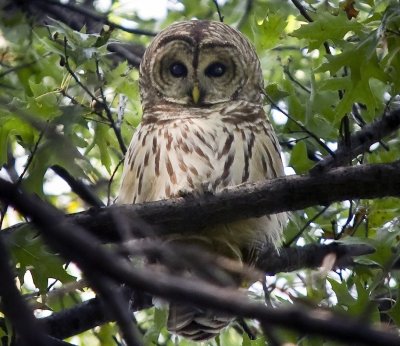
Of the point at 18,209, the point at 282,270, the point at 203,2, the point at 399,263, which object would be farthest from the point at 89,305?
the point at 18,209

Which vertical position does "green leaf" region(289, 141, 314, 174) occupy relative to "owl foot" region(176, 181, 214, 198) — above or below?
above

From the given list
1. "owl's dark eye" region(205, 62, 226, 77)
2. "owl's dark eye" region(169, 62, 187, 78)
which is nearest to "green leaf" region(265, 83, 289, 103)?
"owl's dark eye" region(205, 62, 226, 77)

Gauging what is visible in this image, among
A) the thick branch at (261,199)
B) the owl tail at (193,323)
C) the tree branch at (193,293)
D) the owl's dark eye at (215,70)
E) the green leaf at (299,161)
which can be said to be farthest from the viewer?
the owl's dark eye at (215,70)

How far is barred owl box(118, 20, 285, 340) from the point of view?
4316mm

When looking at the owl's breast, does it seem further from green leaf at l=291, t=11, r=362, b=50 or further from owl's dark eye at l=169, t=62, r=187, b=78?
green leaf at l=291, t=11, r=362, b=50

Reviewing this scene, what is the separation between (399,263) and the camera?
4230 millimetres

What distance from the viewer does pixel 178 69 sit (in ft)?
17.7

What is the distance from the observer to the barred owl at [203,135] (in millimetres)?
4316

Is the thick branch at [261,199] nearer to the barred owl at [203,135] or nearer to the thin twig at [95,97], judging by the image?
the barred owl at [203,135]

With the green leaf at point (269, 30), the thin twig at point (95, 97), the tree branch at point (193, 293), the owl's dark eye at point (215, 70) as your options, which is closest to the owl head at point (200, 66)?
the owl's dark eye at point (215, 70)

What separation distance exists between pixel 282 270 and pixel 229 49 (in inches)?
60.5

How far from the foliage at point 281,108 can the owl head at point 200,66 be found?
0.55 ft

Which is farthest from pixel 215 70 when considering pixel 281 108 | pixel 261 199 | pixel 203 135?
pixel 261 199

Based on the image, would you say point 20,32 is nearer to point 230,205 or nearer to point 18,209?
point 230,205
